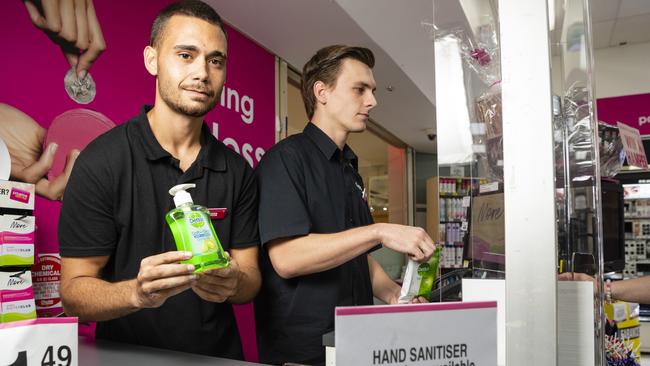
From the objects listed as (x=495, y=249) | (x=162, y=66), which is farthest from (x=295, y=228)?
(x=495, y=249)

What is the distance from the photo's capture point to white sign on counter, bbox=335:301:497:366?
635mm

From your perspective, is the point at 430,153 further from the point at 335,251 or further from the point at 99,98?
the point at 335,251

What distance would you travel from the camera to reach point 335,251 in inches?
55.1

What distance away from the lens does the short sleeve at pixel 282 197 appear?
1474 mm

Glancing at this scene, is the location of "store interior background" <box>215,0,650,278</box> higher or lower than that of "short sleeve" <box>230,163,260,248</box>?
higher

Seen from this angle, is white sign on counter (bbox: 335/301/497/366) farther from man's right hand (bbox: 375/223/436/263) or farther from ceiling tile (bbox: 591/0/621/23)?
ceiling tile (bbox: 591/0/621/23)

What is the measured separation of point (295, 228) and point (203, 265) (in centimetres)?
48

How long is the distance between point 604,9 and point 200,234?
5432mm

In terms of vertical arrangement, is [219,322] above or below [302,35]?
below

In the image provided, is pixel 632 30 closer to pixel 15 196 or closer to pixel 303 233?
pixel 303 233

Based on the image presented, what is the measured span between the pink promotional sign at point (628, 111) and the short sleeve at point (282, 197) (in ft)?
17.2

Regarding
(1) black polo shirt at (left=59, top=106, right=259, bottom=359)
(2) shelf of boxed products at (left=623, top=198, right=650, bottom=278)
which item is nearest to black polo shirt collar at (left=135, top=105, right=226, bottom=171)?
(1) black polo shirt at (left=59, top=106, right=259, bottom=359)

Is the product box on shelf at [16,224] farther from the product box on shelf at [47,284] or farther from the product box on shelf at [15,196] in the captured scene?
the product box on shelf at [47,284]

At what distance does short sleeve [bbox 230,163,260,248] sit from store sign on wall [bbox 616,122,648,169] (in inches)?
54.7
